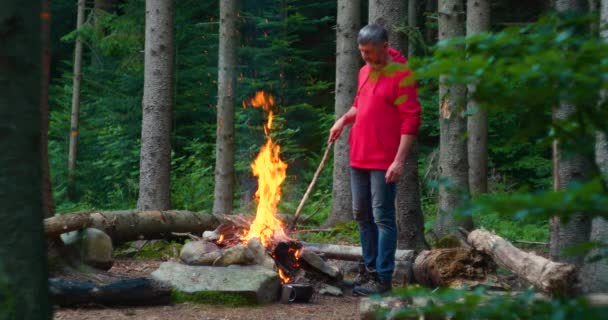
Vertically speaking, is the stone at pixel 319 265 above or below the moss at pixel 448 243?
below

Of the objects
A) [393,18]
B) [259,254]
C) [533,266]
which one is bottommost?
[259,254]

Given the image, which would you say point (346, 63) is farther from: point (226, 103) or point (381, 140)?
point (381, 140)

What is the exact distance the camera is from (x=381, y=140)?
6586mm

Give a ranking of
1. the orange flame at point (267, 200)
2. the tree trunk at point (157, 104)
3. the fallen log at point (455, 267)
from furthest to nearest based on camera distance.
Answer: the tree trunk at point (157, 104) → the orange flame at point (267, 200) → the fallen log at point (455, 267)

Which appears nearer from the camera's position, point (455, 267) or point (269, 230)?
point (455, 267)

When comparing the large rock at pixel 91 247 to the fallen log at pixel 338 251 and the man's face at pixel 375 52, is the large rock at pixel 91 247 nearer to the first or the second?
the fallen log at pixel 338 251

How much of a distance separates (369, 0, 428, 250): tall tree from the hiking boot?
1.27 m

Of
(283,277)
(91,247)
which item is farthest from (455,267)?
(91,247)

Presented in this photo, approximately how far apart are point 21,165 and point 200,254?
4140 mm

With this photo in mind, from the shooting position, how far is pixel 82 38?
20531 mm

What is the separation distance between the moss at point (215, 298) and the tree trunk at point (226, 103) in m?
7.89

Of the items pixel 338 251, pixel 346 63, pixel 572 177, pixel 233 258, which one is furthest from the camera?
pixel 346 63

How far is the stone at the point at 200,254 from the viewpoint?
749 centimetres

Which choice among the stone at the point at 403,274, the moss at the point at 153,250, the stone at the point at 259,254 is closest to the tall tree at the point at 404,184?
the stone at the point at 403,274
